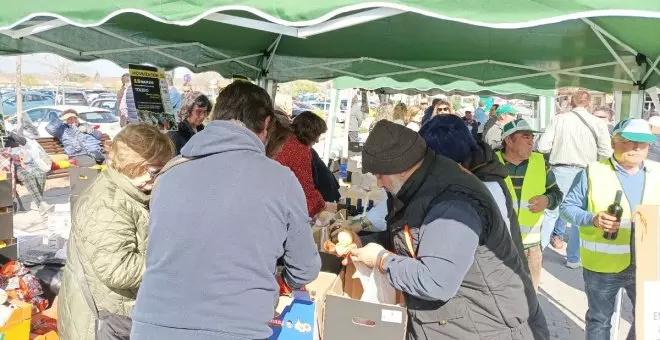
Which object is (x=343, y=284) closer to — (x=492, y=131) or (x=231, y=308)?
(x=231, y=308)

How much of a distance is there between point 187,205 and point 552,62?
14.1ft

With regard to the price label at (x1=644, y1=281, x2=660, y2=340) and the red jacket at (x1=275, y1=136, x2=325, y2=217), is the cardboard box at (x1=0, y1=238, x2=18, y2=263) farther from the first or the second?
the price label at (x1=644, y1=281, x2=660, y2=340)

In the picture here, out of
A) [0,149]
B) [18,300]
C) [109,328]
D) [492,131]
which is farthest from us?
[492,131]

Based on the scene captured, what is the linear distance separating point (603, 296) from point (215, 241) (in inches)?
101

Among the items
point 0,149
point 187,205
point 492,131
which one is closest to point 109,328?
point 187,205

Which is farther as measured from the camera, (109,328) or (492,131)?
(492,131)

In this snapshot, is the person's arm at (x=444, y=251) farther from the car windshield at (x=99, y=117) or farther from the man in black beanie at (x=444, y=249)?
the car windshield at (x=99, y=117)

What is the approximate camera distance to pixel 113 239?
1.88 metres

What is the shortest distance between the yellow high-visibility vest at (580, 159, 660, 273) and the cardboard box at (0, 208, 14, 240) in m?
3.91

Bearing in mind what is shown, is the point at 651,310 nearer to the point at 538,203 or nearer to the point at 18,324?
the point at 538,203

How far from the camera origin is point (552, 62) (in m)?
4.79

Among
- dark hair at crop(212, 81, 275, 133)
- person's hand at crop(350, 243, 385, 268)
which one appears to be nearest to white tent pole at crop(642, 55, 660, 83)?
person's hand at crop(350, 243, 385, 268)

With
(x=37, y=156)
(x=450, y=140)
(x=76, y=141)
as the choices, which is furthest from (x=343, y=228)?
(x=76, y=141)

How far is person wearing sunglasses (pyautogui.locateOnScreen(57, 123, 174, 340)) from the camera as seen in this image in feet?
6.17
